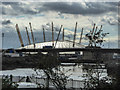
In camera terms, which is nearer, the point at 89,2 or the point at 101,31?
the point at 89,2

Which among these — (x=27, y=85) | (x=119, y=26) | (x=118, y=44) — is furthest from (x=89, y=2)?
(x=27, y=85)

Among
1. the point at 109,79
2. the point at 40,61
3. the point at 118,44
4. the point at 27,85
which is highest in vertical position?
the point at 118,44

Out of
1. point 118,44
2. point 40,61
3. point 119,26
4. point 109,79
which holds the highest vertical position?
point 119,26

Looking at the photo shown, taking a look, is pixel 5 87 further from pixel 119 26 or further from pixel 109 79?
pixel 119 26

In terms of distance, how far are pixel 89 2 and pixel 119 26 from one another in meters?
0.38

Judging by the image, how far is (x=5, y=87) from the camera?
2037mm

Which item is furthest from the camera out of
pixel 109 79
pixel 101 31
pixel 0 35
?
pixel 101 31

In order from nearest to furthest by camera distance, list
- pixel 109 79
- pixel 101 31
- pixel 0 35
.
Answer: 1. pixel 0 35
2. pixel 109 79
3. pixel 101 31

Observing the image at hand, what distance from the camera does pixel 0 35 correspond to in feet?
6.20

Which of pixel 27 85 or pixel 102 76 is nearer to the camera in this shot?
pixel 102 76

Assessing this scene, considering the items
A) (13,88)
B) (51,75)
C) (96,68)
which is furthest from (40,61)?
(96,68)

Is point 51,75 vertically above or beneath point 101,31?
beneath

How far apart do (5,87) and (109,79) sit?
3.50ft

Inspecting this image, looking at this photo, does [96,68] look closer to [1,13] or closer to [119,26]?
[119,26]
